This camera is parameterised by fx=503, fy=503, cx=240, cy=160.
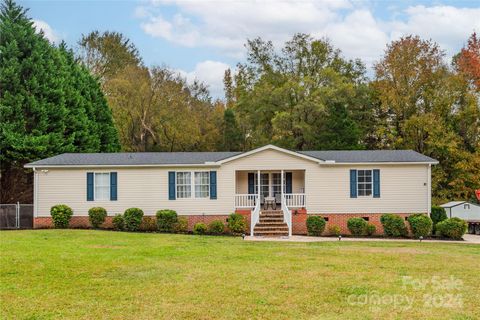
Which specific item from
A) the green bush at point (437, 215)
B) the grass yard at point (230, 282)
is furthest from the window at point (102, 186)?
the green bush at point (437, 215)

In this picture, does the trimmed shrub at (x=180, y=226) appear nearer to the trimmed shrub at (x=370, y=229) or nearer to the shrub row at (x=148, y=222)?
the shrub row at (x=148, y=222)

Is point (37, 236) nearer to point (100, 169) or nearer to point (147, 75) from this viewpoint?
point (100, 169)

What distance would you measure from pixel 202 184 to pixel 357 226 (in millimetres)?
7152

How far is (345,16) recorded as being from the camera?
23.7 meters

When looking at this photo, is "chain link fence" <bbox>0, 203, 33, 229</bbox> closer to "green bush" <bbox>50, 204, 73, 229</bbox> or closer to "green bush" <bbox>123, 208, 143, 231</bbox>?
"green bush" <bbox>50, 204, 73, 229</bbox>

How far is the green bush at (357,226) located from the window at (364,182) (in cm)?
170

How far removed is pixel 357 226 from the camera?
2172 centimetres

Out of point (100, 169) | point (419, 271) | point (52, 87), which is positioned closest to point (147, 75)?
point (52, 87)

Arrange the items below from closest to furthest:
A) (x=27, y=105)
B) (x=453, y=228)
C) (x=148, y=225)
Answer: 1. (x=453, y=228)
2. (x=148, y=225)
3. (x=27, y=105)

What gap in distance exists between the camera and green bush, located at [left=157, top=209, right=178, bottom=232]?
864 inches

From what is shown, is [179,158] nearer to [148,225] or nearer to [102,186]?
[148,225]

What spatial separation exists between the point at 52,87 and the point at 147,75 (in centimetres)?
1434

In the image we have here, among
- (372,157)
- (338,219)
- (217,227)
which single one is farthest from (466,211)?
(217,227)

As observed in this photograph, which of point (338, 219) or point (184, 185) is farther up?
point (184, 185)
